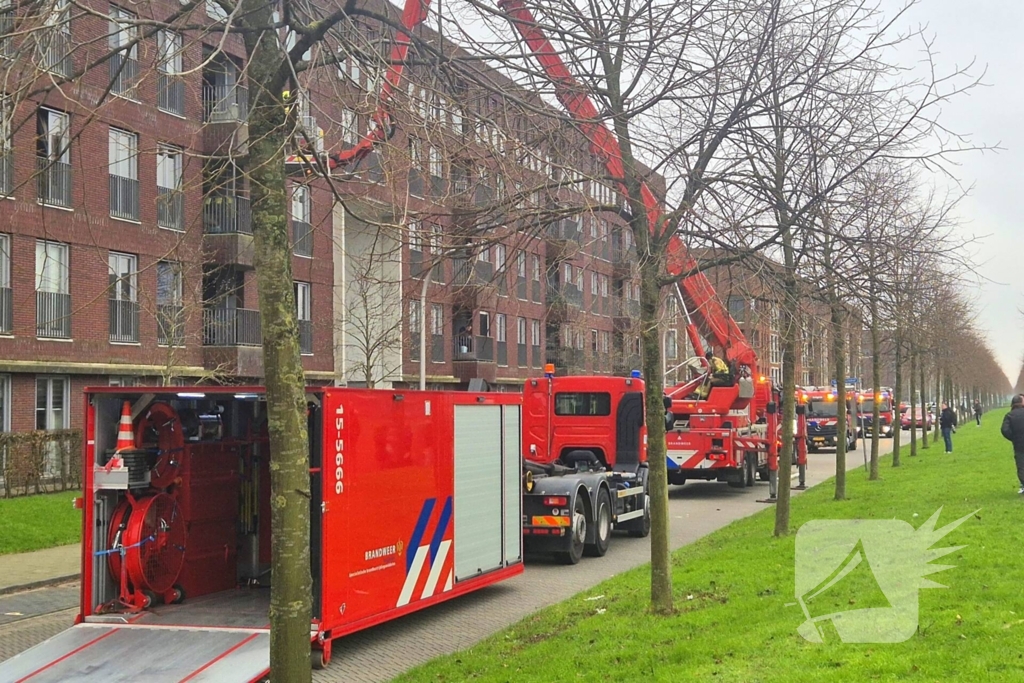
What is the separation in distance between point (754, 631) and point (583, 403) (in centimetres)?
1134

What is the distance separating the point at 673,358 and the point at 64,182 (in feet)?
94.4

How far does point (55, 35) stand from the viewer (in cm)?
602

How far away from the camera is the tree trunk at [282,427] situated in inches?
209

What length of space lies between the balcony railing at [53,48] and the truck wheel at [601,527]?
10715mm

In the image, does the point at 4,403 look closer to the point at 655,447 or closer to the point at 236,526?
the point at 236,526

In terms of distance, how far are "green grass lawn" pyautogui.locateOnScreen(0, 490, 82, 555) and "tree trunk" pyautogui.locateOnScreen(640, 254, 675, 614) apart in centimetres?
990

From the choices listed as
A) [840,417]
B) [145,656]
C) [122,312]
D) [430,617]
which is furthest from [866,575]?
[122,312]

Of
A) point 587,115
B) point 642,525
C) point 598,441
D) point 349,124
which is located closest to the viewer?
point 349,124

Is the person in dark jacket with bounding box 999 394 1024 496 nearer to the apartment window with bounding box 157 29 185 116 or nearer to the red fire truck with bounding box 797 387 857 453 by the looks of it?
the apartment window with bounding box 157 29 185 116

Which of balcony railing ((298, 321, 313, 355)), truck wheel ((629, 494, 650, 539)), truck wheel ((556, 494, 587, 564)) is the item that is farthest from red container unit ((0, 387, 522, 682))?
balcony railing ((298, 321, 313, 355))

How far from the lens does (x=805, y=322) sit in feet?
39.7

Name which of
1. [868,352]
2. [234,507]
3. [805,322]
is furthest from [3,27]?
[868,352]

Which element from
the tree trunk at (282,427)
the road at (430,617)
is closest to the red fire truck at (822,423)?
the road at (430,617)

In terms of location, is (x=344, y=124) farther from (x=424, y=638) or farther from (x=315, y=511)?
(x=424, y=638)
